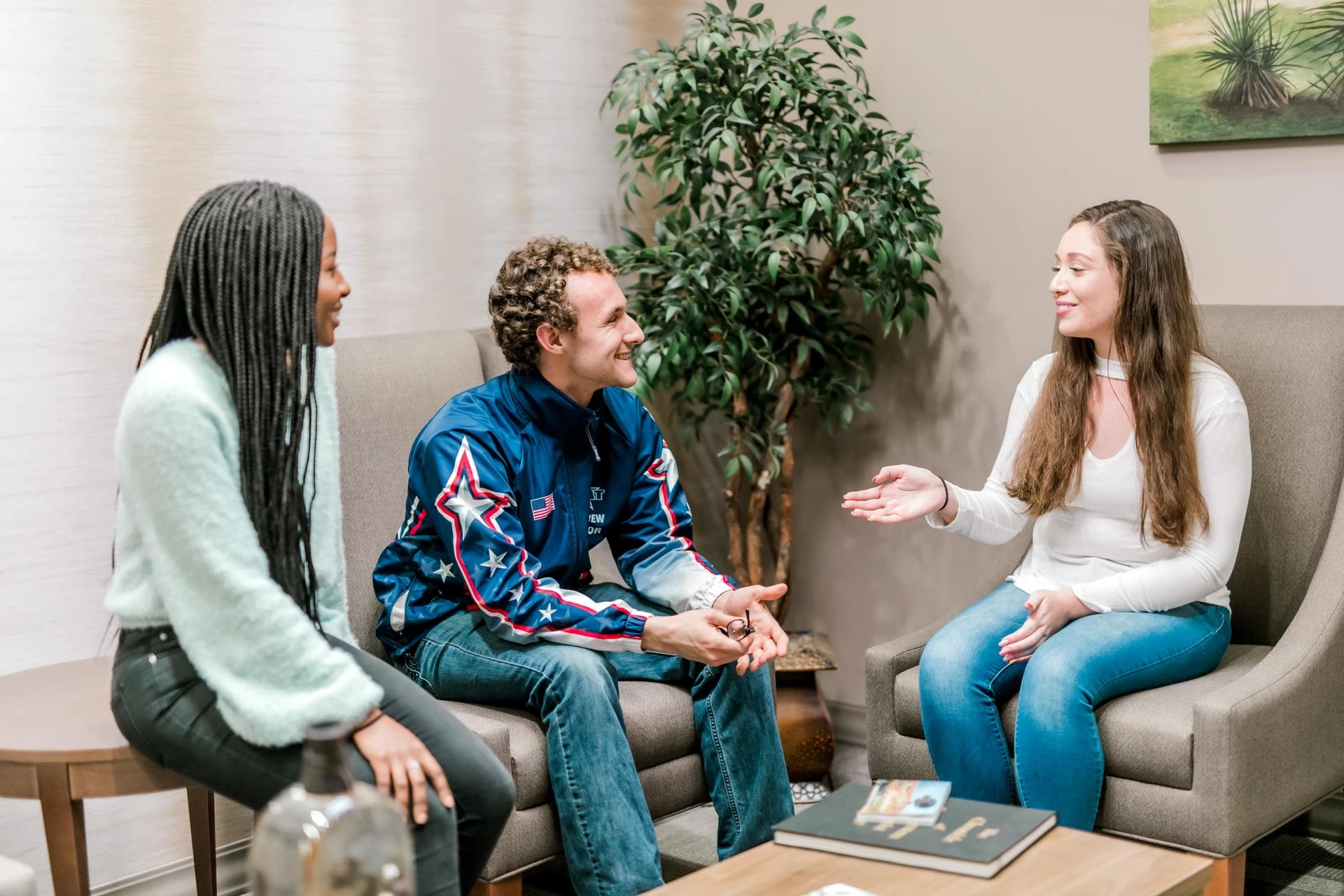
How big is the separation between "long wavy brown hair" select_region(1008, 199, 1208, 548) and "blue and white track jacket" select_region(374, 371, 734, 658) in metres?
0.61

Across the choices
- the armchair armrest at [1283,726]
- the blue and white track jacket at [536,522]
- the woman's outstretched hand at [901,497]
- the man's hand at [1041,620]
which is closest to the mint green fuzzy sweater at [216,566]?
the blue and white track jacket at [536,522]

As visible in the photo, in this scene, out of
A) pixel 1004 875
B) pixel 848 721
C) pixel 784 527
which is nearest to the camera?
pixel 1004 875

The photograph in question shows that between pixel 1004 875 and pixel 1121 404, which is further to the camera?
pixel 1121 404

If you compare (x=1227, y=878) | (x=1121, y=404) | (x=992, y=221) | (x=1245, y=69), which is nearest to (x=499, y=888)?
(x=1227, y=878)

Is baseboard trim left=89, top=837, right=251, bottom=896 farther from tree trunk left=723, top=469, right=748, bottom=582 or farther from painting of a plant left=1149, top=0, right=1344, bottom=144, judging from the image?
painting of a plant left=1149, top=0, right=1344, bottom=144

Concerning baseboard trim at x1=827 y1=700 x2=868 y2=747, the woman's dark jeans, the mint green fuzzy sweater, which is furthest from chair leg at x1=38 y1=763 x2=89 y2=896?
baseboard trim at x1=827 y1=700 x2=868 y2=747

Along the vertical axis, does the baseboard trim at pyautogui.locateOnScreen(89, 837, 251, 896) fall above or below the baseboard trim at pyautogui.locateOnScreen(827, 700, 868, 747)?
above

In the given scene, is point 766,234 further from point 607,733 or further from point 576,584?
point 607,733

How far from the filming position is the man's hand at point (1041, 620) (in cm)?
217

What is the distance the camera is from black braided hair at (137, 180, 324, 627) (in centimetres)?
160

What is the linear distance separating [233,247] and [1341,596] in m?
1.77

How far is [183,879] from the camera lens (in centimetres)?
252

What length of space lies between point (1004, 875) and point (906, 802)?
0.19 m

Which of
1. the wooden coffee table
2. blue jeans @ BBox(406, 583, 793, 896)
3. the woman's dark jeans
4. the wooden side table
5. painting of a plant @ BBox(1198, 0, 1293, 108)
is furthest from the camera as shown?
painting of a plant @ BBox(1198, 0, 1293, 108)
